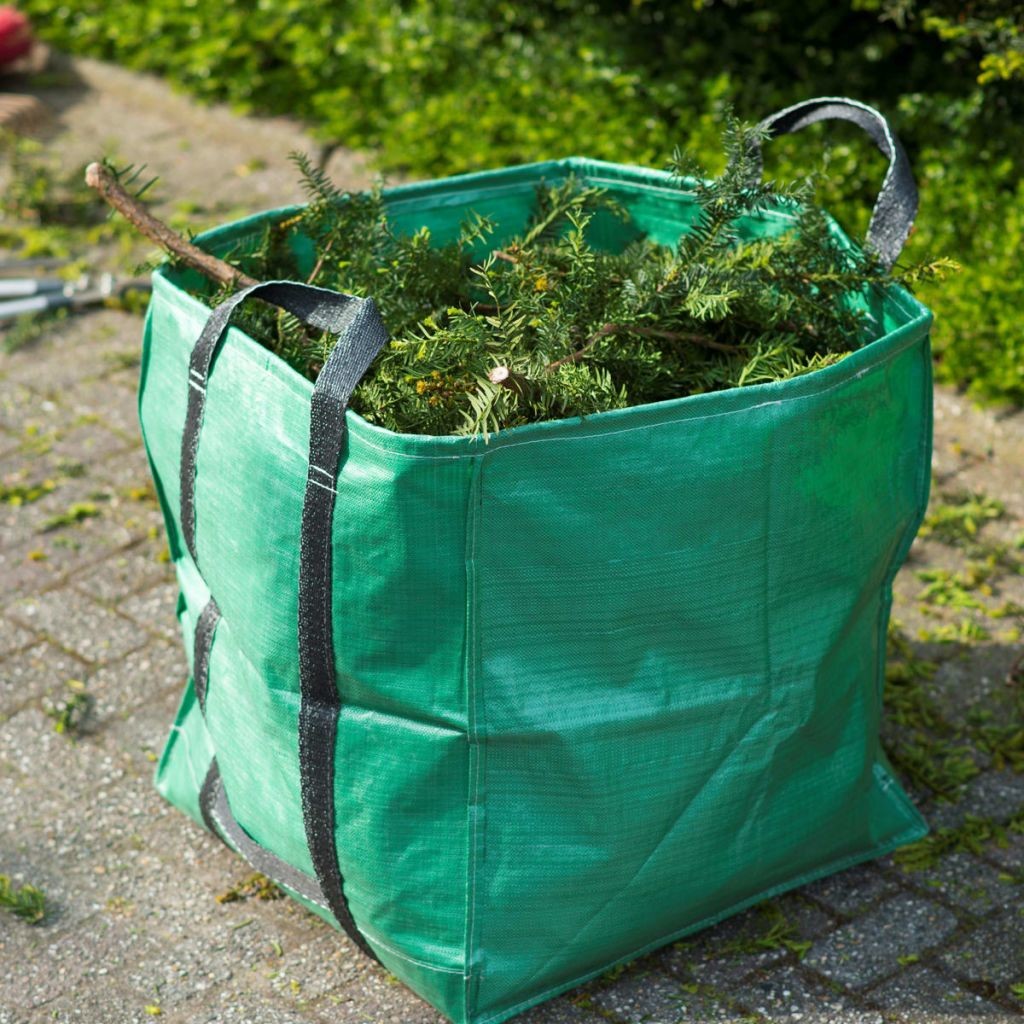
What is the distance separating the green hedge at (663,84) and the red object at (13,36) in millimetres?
498

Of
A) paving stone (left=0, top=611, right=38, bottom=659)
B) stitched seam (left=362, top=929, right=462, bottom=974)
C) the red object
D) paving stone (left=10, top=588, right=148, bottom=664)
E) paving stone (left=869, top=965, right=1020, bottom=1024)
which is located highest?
the red object

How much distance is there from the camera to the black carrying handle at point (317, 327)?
1.86 metres

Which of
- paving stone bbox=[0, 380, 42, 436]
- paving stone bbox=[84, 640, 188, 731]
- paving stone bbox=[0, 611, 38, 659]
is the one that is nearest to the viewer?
paving stone bbox=[84, 640, 188, 731]

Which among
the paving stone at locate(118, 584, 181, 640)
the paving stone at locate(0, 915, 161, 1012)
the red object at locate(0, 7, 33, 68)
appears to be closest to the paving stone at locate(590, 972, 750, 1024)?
the paving stone at locate(0, 915, 161, 1012)

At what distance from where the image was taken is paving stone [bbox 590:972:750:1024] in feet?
7.36

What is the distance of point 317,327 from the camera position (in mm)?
2045

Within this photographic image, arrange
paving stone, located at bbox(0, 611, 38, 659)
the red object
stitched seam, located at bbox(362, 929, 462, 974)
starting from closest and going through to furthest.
A: stitched seam, located at bbox(362, 929, 462, 974) → paving stone, located at bbox(0, 611, 38, 659) → the red object

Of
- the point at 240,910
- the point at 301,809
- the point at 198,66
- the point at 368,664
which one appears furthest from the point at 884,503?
the point at 198,66

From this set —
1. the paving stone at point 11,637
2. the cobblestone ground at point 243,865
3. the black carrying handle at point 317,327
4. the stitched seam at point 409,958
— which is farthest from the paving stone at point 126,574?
the stitched seam at point 409,958

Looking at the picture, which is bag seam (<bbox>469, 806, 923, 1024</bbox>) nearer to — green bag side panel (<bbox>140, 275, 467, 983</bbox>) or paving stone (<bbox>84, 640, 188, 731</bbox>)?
green bag side panel (<bbox>140, 275, 467, 983</bbox>)

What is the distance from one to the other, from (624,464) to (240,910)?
3.78 ft

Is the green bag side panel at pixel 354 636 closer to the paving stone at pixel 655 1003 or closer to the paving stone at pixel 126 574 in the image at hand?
the paving stone at pixel 655 1003

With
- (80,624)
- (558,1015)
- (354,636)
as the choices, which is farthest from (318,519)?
(80,624)

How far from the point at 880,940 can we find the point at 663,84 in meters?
3.10
